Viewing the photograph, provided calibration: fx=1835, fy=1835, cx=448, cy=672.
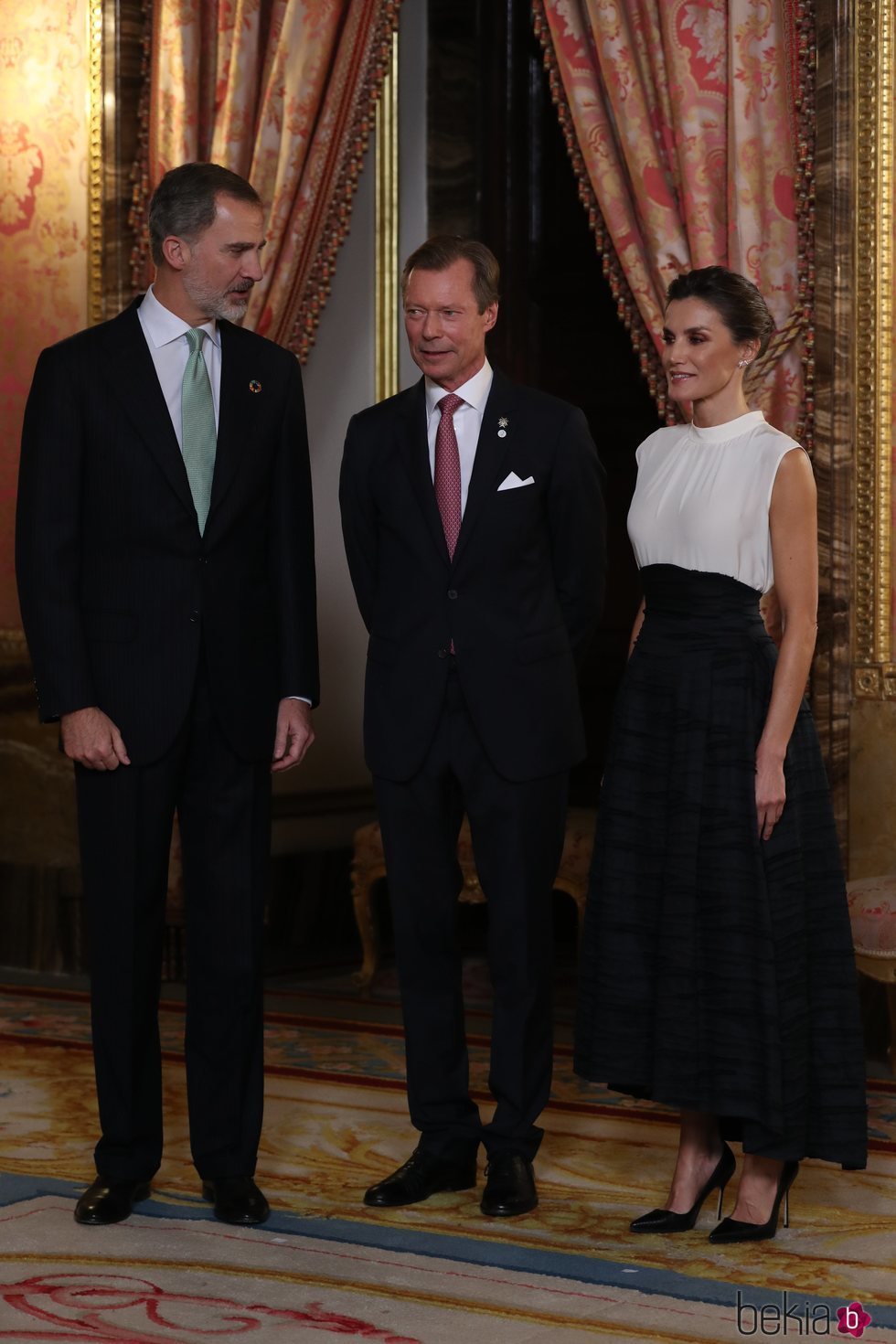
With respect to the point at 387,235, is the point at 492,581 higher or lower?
lower

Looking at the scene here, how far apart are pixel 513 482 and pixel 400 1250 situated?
1.38 meters

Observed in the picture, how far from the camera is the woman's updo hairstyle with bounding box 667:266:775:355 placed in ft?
10.5

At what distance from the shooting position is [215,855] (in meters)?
3.36

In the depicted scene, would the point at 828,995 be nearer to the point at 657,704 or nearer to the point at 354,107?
the point at 657,704

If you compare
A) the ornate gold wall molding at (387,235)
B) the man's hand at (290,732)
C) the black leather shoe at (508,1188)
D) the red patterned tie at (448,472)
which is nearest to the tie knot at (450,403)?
the red patterned tie at (448,472)

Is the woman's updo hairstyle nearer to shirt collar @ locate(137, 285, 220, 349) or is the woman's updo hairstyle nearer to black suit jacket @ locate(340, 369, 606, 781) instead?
black suit jacket @ locate(340, 369, 606, 781)

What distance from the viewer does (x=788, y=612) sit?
10.3 feet

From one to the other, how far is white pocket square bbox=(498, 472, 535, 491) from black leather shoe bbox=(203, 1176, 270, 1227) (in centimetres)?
135

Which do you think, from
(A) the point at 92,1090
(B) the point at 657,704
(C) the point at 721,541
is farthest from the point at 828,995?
(A) the point at 92,1090

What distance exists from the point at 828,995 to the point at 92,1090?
190 cm

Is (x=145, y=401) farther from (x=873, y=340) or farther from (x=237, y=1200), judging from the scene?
(x=873, y=340)

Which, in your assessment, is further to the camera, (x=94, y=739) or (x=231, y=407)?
(x=231, y=407)

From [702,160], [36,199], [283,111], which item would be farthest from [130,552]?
[36,199]

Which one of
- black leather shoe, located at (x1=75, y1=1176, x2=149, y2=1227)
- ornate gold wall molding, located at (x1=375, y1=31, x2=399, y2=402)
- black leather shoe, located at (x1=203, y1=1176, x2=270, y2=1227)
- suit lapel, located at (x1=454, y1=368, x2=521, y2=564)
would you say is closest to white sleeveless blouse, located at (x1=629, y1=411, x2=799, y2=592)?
suit lapel, located at (x1=454, y1=368, x2=521, y2=564)
